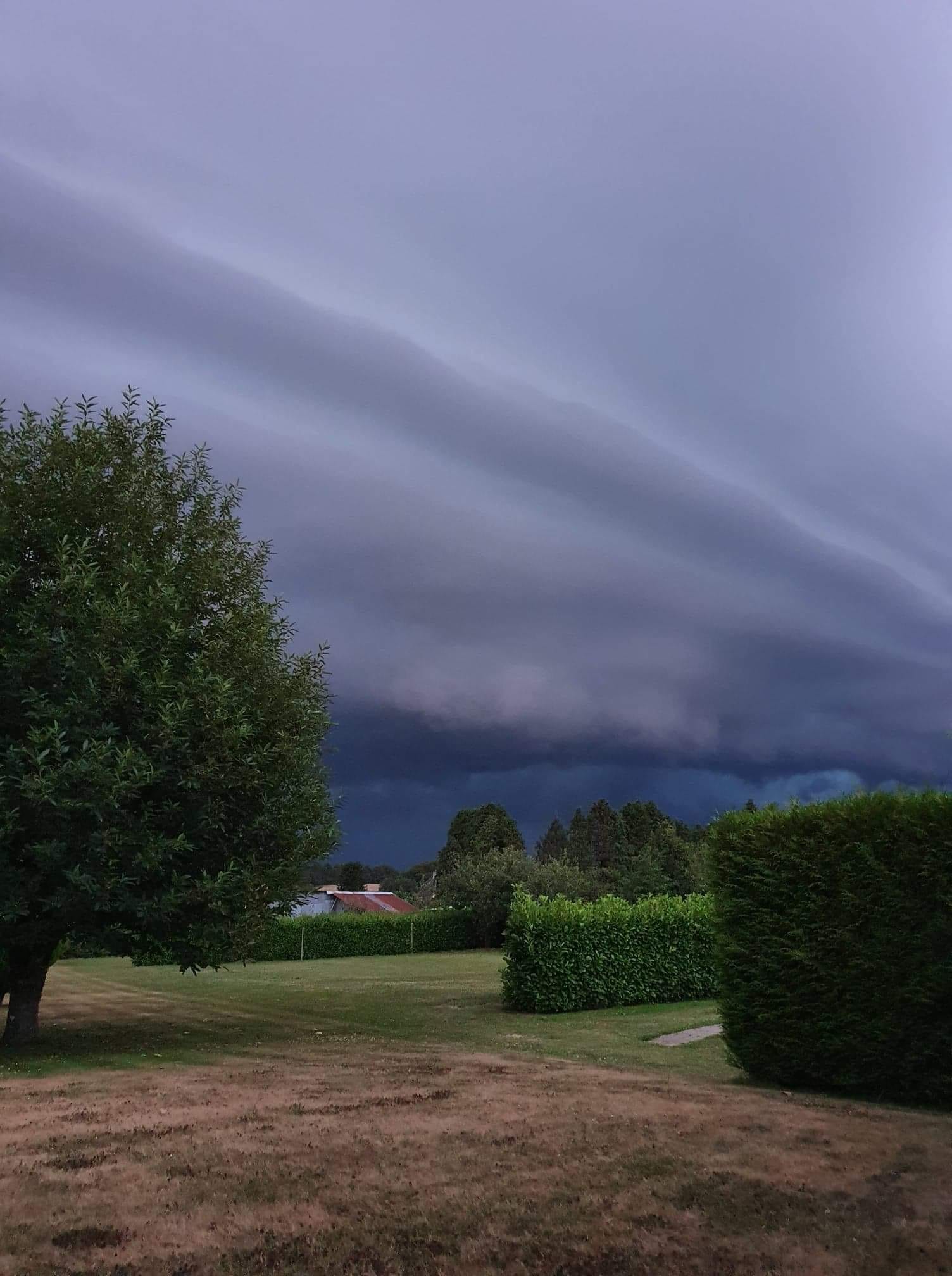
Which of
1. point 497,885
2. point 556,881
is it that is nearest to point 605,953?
point 497,885

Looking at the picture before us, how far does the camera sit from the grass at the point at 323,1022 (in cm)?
1327

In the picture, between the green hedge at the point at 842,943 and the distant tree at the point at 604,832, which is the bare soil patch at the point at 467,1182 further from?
the distant tree at the point at 604,832

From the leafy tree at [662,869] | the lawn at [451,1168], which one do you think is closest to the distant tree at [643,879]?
the leafy tree at [662,869]

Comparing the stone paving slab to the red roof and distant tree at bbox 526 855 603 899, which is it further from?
the red roof

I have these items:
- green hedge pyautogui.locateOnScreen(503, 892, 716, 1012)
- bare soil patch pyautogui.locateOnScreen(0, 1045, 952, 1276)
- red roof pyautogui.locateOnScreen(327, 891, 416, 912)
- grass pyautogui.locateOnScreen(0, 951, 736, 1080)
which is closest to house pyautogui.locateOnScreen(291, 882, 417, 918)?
red roof pyautogui.locateOnScreen(327, 891, 416, 912)

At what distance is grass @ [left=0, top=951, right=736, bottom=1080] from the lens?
43.5 ft

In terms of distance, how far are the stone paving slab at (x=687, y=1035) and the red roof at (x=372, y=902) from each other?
53.8 m

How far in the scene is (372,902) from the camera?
76.1 meters

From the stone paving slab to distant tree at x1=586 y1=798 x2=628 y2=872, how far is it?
6560cm

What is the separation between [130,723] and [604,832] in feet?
265

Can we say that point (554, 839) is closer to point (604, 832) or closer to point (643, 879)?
point (604, 832)

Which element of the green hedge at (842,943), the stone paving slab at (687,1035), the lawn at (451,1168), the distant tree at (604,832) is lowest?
the stone paving slab at (687,1035)

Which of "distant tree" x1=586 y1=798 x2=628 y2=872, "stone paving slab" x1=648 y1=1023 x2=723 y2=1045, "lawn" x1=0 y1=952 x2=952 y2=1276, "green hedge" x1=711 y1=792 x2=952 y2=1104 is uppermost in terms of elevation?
"distant tree" x1=586 y1=798 x2=628 y2=872

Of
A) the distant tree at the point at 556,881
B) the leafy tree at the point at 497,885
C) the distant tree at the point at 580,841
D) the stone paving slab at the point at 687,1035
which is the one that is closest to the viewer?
the stone paving slab at the point at 687,1035
